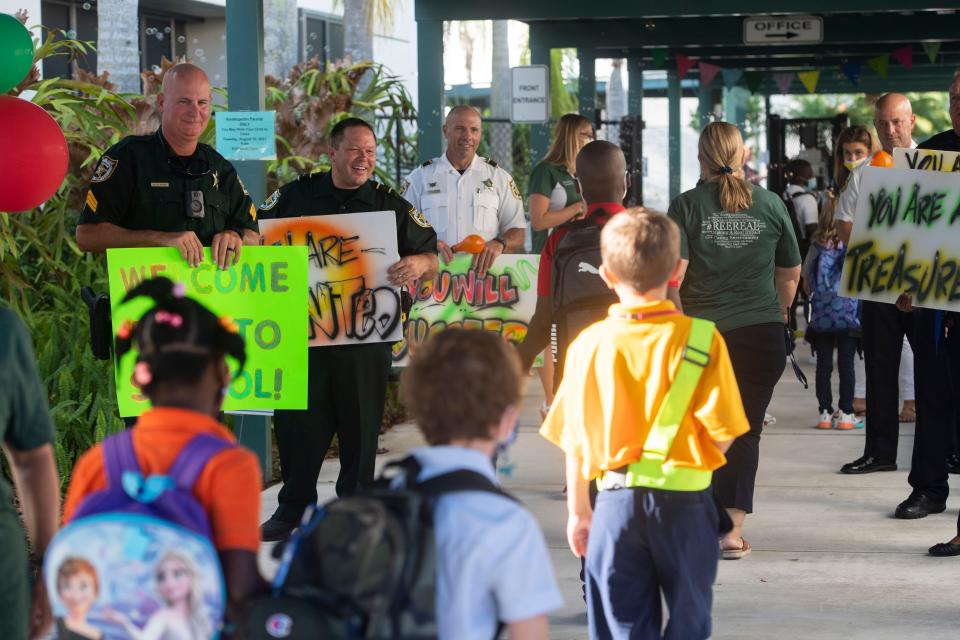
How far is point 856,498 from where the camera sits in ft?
25.1

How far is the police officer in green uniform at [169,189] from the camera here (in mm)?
5488

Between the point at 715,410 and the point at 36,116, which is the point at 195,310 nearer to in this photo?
the point at 715,410

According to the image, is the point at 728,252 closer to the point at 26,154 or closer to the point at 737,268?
the point at 737,268

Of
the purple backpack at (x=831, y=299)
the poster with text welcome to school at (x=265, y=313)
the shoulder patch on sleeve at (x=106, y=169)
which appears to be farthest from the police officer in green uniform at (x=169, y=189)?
the purple backpack at (x=831, y=299)

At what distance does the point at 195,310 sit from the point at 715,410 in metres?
1.52

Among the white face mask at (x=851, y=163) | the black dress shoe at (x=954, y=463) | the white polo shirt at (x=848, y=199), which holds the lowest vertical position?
the black dress shoe at (x=954, y=463)

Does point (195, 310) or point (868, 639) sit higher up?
point (195, 310)

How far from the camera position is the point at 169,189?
5.57 meters

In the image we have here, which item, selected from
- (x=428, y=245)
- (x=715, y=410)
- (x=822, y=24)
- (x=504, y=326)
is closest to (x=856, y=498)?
(x=504, y=326)

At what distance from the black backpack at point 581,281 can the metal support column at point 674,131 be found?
18980 mm

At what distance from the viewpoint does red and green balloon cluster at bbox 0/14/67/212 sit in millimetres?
4676

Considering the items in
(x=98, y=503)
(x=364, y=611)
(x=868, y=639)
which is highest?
(x=98, y=503)

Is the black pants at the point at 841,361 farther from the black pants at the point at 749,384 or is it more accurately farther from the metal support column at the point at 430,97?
the black pants at the point at 749,384

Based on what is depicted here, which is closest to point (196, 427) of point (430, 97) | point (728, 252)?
point (728, 252)
